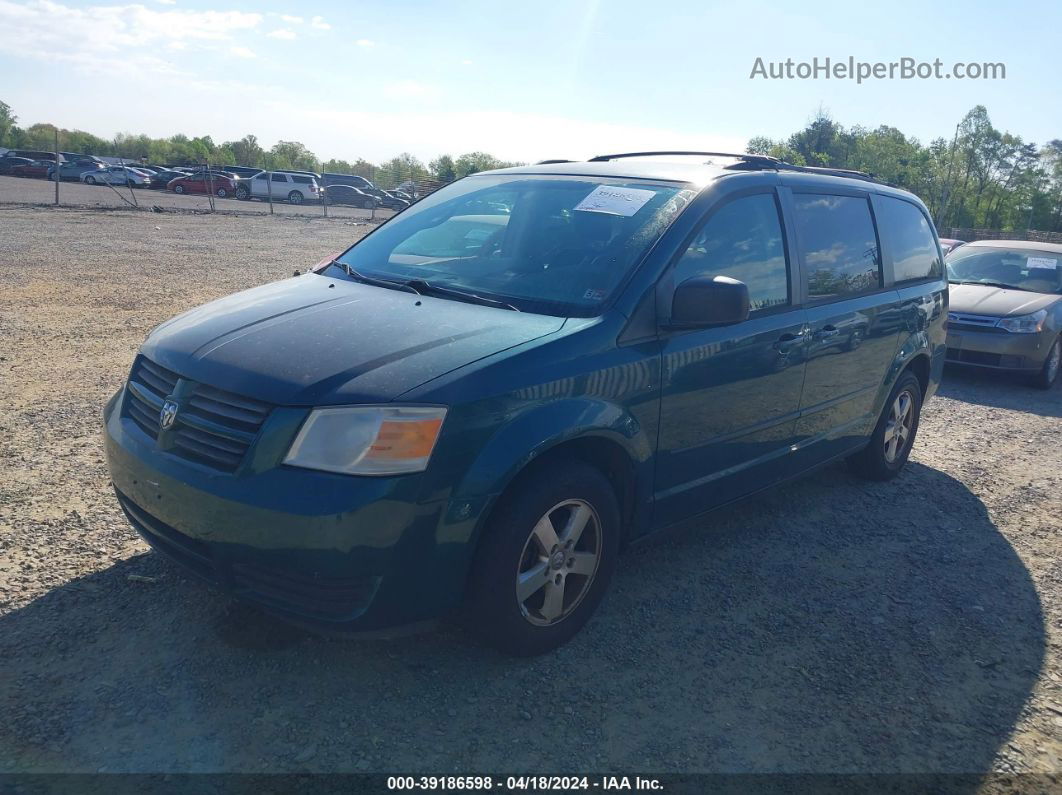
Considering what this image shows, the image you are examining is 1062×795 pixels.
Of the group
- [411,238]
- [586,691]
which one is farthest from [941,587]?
[411,238]

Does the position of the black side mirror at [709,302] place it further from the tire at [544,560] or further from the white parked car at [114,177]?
the white parked car at [114,177]

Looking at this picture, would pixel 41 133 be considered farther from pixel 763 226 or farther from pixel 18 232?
pixel 763 226

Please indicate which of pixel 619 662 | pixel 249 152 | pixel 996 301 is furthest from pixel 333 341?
pixel 249 152

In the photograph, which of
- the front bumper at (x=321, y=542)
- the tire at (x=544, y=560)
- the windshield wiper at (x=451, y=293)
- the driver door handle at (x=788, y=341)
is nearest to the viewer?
the front bumper at (x=321, y=542)

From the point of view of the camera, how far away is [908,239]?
18.2 feet

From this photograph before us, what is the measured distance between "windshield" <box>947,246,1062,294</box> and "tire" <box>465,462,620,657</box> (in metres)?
8.26

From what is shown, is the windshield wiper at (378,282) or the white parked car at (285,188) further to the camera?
the white parked car at (285,188)

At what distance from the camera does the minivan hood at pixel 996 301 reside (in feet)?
30.5

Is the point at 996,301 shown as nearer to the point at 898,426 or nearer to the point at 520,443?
the point at 898,426

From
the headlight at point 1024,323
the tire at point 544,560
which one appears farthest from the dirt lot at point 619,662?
the headlight at point 1024,323

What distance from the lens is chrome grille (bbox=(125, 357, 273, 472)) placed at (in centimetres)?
277

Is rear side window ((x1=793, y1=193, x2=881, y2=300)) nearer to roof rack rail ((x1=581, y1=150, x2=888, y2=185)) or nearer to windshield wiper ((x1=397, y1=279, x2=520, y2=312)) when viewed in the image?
roof rack rail ((x1=581, y1=150, x2=888, y2=185))

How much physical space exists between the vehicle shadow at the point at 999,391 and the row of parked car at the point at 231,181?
33870 mm

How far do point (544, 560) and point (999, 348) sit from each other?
784cm
